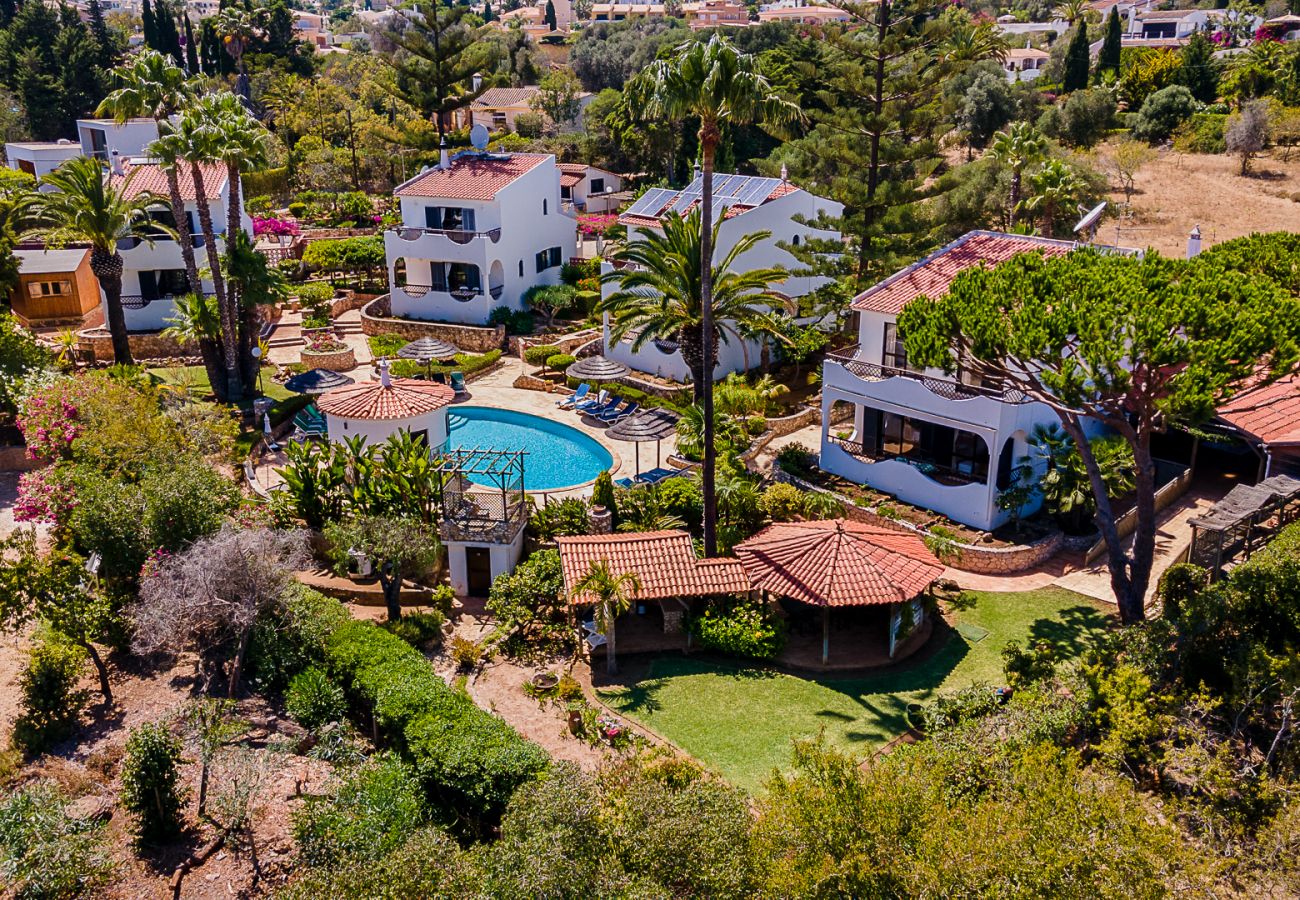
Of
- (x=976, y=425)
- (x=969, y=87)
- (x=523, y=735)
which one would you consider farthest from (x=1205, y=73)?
(x=523, y=735)

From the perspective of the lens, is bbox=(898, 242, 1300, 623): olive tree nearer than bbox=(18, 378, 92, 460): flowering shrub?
Yes

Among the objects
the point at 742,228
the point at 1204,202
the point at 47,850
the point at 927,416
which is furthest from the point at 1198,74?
the point at 47,850

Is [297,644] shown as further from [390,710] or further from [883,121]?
[883,121]

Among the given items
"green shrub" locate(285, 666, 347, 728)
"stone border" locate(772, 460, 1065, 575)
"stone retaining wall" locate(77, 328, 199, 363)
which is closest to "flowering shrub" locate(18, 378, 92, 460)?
"green shrub" locate(285, 666, 347, 728)

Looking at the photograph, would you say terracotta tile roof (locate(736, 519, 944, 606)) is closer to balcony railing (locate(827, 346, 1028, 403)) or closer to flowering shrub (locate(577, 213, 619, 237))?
balcony railing (locate(827, 346, 1028, 403))

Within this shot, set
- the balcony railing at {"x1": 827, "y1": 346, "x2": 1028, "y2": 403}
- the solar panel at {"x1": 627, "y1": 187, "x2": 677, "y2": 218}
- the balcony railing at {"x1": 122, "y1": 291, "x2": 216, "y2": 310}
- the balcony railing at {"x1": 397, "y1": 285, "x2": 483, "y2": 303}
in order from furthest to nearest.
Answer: the balcony railing at {"x1": 397, "y1": 285, "x2": 483, "y2": 303} < the balcony railing at {"x1": 122, "y1": 291, "x2": 216, "y2": 310} < the solar panel at {"x1": 627, "y1": 187, "x2": 677, "y2": 218} < the balcony railing at {"x1": 827, "y1": 346, "x2": 1028, "y2": 403}

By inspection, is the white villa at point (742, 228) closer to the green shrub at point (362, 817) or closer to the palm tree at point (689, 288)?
the palm tree at point (689, 288)

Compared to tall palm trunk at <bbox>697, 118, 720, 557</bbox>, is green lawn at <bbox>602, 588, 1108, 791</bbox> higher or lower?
lower
